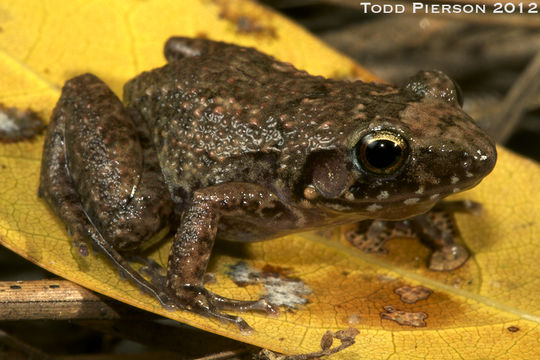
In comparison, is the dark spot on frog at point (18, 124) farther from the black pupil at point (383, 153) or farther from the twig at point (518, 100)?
the twig at point (518, 100)

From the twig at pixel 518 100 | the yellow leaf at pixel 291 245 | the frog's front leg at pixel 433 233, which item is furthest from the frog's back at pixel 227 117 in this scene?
the twig at pixel 518 100

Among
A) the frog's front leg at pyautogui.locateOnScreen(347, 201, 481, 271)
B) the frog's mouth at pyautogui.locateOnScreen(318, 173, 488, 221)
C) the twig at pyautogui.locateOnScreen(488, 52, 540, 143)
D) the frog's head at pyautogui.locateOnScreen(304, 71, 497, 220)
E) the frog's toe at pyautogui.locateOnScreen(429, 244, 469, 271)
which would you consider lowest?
the frog's toe at pyautogui.locateOnScreen(429, 244, 469, 271)

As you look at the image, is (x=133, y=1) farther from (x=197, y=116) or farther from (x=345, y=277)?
(x=345, y=277)

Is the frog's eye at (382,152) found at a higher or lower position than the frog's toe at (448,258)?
higher

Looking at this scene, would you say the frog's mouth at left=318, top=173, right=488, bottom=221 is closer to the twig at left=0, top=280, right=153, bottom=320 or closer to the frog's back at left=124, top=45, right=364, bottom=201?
the frog's back at left=124, top=45, right=364, bottom=201

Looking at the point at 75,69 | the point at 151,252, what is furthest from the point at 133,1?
the point at 151,252

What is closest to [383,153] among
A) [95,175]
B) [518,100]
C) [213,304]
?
[213,304]

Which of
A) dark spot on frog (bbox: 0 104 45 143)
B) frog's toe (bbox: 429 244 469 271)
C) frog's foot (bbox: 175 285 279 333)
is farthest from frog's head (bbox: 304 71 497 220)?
dark spot on frog (bbox: 0 104 45 143)
